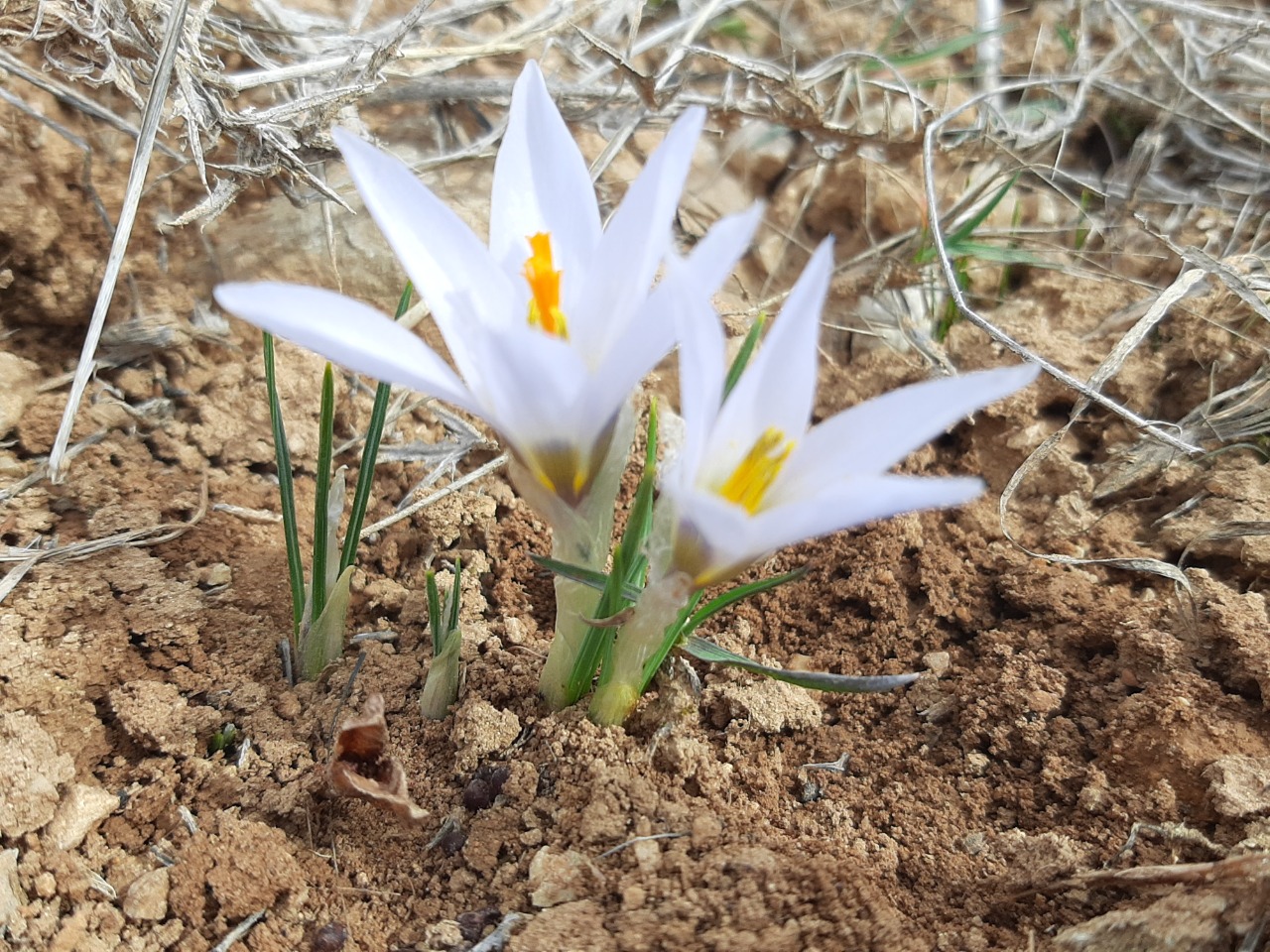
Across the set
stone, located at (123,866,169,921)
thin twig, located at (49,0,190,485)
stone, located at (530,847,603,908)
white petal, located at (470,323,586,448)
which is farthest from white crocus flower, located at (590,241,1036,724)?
thin twig, located at (49,0,190,485)

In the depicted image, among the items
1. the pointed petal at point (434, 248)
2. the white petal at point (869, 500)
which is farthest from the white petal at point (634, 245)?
the white petal at point (869, 500)

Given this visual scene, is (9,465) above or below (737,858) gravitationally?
below

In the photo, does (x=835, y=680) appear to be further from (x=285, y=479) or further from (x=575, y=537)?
(x=285, y=479)

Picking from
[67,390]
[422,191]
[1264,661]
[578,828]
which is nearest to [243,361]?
[67,390]

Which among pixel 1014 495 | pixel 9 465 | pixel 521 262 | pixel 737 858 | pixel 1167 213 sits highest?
pixel 1167 213

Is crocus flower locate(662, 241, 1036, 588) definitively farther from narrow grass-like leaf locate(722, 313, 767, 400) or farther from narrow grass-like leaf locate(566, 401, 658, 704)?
narrow grass-like leaf locate(722, 313, 767, 400)

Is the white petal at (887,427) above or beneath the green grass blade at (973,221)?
beneath

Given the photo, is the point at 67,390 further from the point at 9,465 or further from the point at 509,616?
the point at 509,616

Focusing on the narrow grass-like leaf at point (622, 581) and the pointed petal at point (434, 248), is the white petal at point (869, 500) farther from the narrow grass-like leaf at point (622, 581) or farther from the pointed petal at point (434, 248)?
the pointed petal at point (434, 248)
